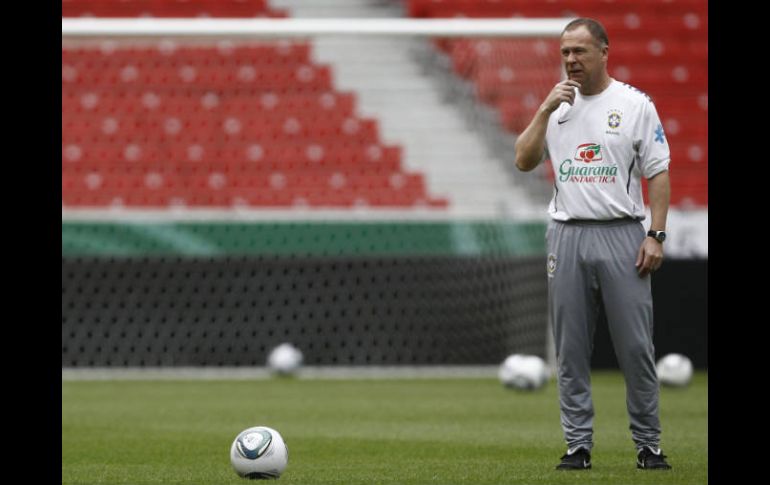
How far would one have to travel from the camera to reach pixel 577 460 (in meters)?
6.04

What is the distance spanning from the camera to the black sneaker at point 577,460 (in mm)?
6035

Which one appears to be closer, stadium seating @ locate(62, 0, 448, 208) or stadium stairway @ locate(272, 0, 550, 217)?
stadium seating @ locate(62, 0, 448, 208)

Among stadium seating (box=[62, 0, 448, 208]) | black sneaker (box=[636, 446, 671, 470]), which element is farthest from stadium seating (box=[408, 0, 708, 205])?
black sneaker (box=[636, 446, 671, 470])

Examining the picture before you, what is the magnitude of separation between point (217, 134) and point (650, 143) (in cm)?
1012

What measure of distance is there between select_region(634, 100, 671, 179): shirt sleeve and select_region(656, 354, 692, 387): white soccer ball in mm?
5583

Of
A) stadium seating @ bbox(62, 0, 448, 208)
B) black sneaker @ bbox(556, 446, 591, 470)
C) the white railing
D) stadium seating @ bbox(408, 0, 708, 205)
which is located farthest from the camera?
stadium seating @ bbox(408, 0, 708, 205)

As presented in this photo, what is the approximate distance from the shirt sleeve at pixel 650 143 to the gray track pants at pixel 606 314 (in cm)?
27

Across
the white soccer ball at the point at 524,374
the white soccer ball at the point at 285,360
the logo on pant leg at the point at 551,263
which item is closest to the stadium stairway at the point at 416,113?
the white soccer ball at the point at 285,360

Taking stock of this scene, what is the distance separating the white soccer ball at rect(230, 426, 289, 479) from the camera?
5.75m

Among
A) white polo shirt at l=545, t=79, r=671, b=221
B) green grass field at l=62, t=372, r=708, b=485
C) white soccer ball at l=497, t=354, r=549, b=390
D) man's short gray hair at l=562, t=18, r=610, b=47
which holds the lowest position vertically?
green grass field at l=62, t=372, r=708, b=485

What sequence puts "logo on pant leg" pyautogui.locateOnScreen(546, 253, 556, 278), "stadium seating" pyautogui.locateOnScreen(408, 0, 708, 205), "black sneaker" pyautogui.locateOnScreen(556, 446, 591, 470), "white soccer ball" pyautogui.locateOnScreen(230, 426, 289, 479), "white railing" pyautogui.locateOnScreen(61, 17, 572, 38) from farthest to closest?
"stadium seating" pyautogui.locateOnScreen(408, 0, 708, 205), "white railing" pyautogui.locateOnScreen(61, 17, 572, 38), "logo on pant leg" pyautogui.locateOnScreen(546, 253, 556, 278), "black sneaker" pyautogui.locateOnScreen(556, 446, 591, 470), "white soccer ball" pyautogui.locateOnScreen(230, 426, 289, 479)

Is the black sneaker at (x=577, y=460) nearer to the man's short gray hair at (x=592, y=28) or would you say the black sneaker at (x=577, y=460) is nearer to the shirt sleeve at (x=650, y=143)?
the shirt sleeve at (x=650, y=143)

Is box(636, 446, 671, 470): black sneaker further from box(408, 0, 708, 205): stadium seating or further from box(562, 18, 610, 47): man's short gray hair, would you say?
box(408, 0, 708, 205): stadium seating

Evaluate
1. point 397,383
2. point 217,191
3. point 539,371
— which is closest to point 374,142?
point 217,191
